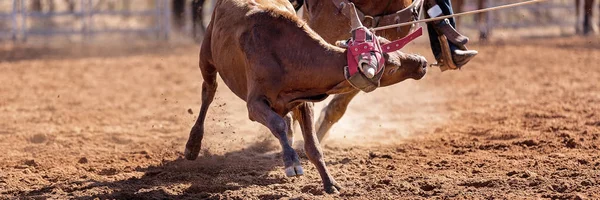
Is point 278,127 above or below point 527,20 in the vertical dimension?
above

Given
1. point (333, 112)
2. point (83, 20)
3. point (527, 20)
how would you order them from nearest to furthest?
point (333, 112) → point (83, 20) → point (527, 20)

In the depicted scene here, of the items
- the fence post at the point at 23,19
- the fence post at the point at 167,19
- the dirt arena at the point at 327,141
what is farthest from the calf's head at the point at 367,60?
the fence post at the point at 23,19

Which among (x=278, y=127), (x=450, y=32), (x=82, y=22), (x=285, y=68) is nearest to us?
(x=278, y=127)

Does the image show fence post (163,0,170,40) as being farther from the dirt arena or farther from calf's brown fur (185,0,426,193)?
calf's brown fur (185,0,426,193)

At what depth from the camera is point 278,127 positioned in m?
5.61

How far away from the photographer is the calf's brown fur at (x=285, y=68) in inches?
221

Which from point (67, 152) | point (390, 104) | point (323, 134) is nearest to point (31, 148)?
point (67, 152)

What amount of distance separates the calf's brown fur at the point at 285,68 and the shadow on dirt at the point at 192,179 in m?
0.66

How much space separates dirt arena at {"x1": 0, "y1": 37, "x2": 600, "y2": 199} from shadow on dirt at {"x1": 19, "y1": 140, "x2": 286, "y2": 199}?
0.04 ft

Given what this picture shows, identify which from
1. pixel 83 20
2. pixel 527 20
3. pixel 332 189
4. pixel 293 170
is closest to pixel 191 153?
pixel 332 189

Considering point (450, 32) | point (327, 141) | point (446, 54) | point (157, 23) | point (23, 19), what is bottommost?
point (157, 23)

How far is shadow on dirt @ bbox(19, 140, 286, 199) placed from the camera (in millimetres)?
6094

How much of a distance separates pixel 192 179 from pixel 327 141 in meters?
2.00

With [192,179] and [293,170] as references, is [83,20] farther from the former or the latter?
[293,170]
